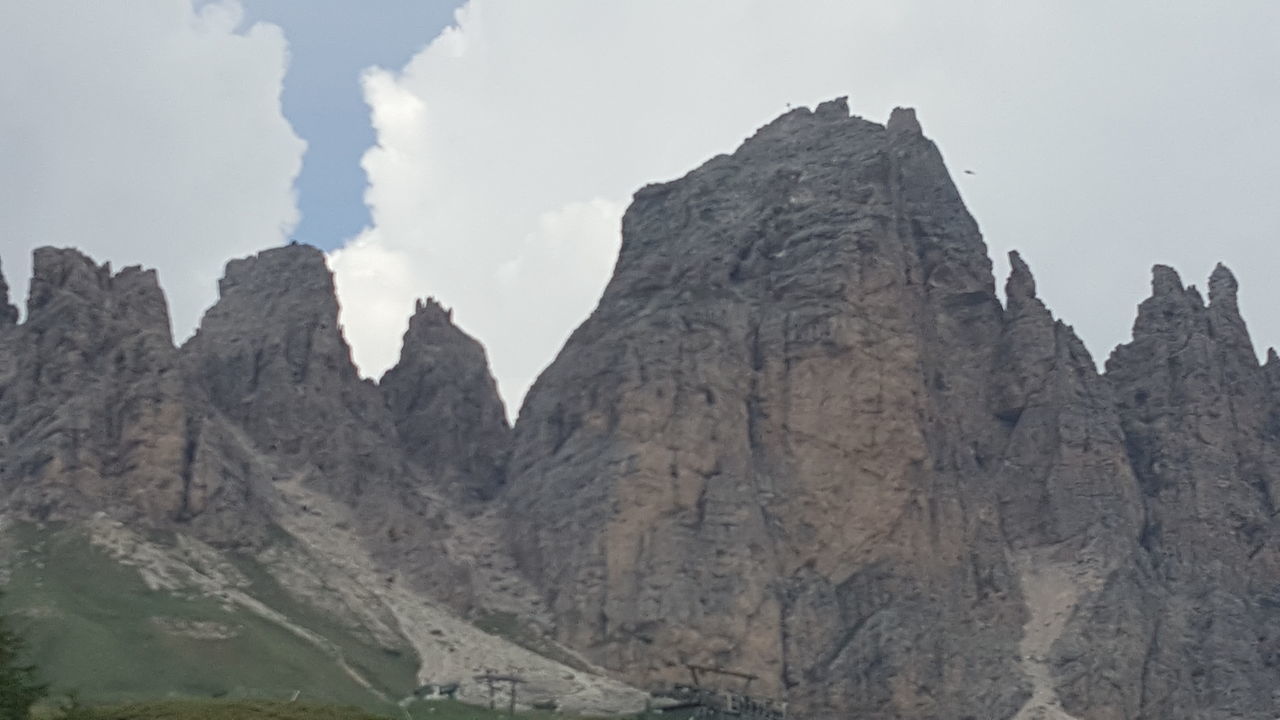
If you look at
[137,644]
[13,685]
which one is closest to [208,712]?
[13,685]

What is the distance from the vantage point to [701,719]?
198 metres

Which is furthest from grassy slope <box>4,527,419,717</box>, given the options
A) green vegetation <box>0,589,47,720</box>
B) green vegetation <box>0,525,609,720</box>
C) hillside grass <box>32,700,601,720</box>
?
green vegetation <box>0,589,47,720</box>

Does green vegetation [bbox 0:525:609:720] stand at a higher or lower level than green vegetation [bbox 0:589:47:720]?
higher

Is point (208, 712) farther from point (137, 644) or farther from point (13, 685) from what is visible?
point (137, 644)

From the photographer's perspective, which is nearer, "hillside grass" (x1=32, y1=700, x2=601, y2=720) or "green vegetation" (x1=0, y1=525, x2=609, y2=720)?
"hillside grass" (x1=32, y1=700, x2=601, y2=720)

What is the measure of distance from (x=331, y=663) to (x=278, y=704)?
7213 centimetres

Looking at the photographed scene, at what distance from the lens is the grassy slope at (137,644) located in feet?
568

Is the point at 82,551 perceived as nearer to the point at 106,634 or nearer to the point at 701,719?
the point at 106,634

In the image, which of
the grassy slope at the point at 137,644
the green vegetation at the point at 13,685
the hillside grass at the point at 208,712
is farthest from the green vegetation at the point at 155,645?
the green vegetation at the point at 13,685

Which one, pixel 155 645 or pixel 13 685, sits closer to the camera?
pixel 13 685

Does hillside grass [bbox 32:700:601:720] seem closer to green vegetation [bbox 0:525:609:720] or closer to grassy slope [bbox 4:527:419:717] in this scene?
green vegetation [bbox 0:525:609:720]

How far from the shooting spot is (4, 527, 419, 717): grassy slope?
568 feet

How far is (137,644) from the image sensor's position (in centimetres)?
18075

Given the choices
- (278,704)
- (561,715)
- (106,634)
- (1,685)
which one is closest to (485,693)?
(561,715)
